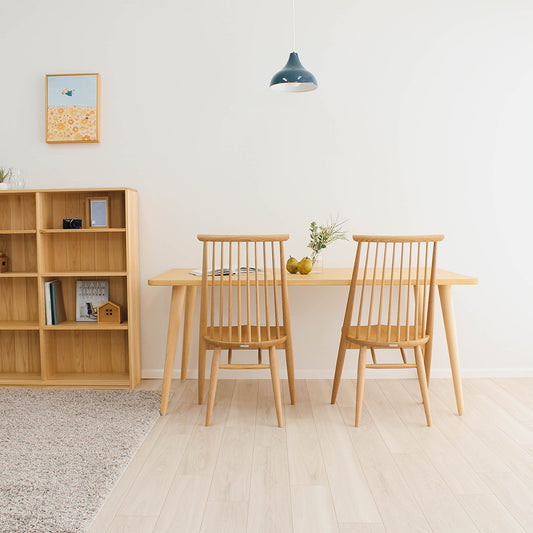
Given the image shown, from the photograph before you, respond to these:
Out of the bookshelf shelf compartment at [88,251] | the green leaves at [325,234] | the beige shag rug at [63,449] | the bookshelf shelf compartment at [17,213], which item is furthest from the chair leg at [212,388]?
the bookshelf shelf compartment at [17,213]

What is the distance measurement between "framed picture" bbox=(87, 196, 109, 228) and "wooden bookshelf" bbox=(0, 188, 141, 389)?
0.07 meters

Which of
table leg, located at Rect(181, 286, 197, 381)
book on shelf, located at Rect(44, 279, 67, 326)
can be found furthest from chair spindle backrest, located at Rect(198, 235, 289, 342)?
book on shelf, located at Rect(44, 279, 67, 326)

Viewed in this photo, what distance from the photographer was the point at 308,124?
127 inches

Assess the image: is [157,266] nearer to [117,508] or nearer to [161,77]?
[161,77]

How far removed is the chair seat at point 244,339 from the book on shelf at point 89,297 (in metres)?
0.97

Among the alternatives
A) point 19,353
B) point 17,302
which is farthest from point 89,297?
point 19,353

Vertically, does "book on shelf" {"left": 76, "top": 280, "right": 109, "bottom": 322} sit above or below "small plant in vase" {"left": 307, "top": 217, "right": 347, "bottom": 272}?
below

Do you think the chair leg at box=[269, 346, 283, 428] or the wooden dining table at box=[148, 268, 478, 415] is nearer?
the chair leg at box=[269, 346, 283, 428]

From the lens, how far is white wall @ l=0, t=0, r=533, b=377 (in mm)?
3180

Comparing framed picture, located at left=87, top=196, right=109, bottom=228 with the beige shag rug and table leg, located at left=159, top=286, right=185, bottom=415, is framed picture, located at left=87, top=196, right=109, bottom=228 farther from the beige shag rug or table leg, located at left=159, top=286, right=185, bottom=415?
the beige shag rug

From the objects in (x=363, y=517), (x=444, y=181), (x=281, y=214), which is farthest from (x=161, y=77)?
(x=363, y=517)

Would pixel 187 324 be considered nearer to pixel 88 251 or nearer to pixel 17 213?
pixel 88 251

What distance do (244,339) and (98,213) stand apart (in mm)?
1316

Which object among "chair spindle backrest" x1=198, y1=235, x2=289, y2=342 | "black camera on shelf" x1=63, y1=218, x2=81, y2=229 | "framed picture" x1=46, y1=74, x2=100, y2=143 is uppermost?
"framed picture" x1=46, y1=74, x2=100, y2=143
